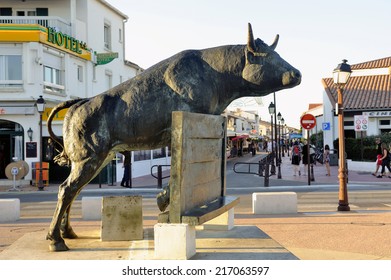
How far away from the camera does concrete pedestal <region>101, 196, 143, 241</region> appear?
18.8ft

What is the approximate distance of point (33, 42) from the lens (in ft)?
72.2

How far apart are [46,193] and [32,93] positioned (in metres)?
5.76

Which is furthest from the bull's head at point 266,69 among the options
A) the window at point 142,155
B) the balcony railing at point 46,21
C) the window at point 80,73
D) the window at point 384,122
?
the window at point 384,122

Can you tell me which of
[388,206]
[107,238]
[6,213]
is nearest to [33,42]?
[6,213]

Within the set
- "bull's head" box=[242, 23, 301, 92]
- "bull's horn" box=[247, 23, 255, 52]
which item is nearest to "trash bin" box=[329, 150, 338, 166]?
"bull's head" box=[242, 23, 301, 92]

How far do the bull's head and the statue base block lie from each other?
1.80m

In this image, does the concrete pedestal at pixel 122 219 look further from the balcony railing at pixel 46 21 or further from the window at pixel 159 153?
the window at pixel 159 153

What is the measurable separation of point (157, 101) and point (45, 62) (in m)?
19.3

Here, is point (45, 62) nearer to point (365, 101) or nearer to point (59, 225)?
point (59, 225)

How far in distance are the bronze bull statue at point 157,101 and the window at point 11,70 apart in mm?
18314

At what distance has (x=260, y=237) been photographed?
19.0 feet

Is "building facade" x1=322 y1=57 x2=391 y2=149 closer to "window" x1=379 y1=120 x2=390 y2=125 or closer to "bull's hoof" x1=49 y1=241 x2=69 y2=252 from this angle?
"window" x1=379 y1=120 x2=390 y2=125

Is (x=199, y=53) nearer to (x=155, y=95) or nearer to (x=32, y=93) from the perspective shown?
(x=155, y=95)

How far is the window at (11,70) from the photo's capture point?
2209 centimetres
